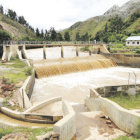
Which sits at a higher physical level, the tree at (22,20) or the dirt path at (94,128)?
the tree at (22,20)

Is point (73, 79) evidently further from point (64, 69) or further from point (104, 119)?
point (104, 119)

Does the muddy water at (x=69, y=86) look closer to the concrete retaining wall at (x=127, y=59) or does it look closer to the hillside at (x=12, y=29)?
the concrete retaining wall at (x=127, y=59)

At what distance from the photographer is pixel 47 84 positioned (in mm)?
19109

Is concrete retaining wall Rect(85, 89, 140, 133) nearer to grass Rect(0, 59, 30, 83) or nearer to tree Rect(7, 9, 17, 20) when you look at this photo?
grass Rect(0, 59, 30, 83)

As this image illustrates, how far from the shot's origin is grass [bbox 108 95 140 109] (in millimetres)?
7961

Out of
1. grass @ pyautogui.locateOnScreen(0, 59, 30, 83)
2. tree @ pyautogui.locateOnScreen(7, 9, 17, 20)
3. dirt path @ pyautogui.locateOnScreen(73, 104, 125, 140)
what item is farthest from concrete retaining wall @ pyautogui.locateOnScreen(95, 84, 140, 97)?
tree @ pyautogui.locateOnScreen(7, 9, 17, 20)

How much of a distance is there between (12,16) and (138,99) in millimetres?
125865

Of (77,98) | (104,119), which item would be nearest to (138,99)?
(104,119)

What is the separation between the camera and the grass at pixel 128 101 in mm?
7961

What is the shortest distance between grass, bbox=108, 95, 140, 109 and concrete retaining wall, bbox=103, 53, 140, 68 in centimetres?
2340

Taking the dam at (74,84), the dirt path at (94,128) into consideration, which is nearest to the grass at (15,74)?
the dam at (74,84)

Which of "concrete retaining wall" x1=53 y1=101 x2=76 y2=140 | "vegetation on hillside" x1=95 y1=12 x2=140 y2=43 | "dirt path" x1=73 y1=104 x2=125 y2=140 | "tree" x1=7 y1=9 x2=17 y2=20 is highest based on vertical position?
"tree" x1=7 y1=9 x2=17 y2=20

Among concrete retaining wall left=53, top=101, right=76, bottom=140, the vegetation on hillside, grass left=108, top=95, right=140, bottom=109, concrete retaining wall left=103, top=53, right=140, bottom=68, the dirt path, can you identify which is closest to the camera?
concrete retaining wall left=53, top=101, right=76, bottom=140

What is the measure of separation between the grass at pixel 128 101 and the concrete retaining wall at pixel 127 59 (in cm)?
2340
